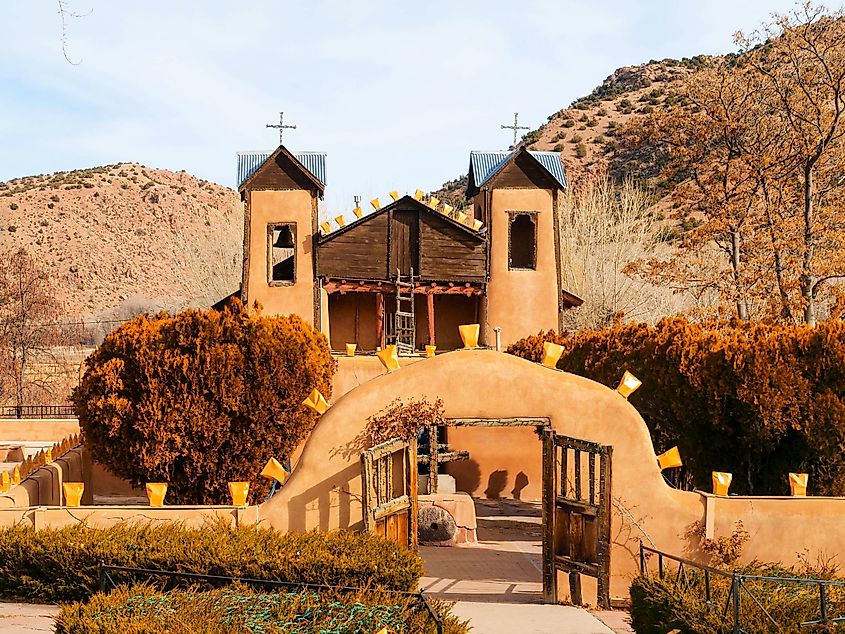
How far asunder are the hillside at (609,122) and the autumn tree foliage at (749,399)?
5605 cm

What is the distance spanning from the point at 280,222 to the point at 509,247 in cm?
758

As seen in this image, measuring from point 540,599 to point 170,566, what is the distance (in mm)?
5754

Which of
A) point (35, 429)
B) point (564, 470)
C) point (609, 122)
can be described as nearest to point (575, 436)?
point (564, 470)

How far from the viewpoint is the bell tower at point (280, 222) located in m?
30.5

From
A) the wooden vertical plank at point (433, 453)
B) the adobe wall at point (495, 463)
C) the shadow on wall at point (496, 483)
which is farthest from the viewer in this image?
the shadow on wall at point (496, 483)

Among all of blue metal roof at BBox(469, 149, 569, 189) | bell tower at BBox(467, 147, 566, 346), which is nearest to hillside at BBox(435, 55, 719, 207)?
blue metal roof at BBox(469, 149, 569, 189)

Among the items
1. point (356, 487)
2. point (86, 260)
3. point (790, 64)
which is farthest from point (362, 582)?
point (86, 260)

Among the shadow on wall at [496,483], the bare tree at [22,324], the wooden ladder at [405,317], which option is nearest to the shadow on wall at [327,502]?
the shadow on wall at [496,483]

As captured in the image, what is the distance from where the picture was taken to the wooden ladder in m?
30.8

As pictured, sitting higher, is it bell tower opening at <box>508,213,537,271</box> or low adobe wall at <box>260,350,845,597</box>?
bell tower opening at <box>508,213,537,271</box>

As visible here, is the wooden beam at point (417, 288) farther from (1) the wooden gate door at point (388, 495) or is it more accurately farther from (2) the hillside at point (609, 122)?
(2) the hillside at point (609, 122)

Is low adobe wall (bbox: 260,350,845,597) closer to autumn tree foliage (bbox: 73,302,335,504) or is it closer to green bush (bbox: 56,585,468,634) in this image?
green bush (bbox: 56,585,468,634)

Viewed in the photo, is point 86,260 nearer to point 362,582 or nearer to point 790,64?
point 790,64

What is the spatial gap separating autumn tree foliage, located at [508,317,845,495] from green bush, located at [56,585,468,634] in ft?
32.9
